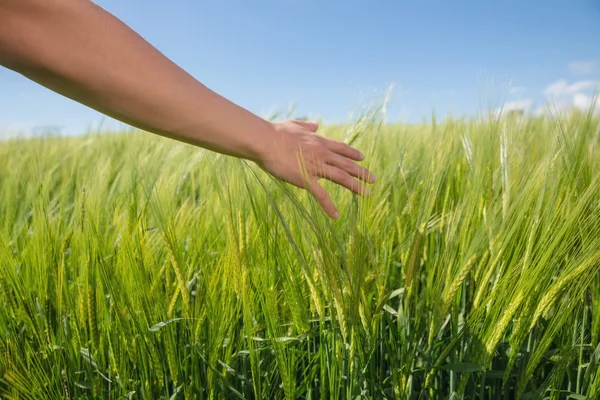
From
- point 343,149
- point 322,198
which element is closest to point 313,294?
point 322,198

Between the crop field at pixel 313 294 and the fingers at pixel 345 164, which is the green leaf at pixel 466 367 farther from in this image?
the fingers at pixel 345 164

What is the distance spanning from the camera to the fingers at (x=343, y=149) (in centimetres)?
84

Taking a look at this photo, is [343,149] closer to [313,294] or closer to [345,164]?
[345,164]

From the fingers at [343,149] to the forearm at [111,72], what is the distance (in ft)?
0.49

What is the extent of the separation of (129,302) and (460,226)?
0.49 meters

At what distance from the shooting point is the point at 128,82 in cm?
65

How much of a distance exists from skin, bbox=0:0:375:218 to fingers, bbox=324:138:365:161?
6 cm

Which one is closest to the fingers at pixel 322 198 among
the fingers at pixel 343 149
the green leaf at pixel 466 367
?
the fingers at pixel 343 149

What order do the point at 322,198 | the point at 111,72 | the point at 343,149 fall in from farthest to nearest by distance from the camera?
1. the point at 343,149
2. the point at 322,198
3. the point at 111,72

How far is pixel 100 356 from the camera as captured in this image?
84cm

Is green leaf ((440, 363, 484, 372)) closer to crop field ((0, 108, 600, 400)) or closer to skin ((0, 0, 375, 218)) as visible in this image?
crop field ((0, 108, 600, 400))

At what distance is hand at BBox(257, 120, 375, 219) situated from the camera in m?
0.76

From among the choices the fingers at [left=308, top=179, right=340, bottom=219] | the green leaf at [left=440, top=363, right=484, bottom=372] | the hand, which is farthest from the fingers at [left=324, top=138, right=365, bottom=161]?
the green leaf at [left=440, top=363, right=484, bottom=372]

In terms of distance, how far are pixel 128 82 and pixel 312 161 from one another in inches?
11.2
